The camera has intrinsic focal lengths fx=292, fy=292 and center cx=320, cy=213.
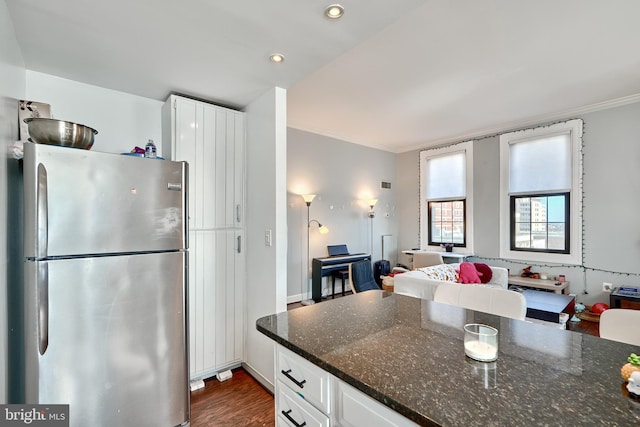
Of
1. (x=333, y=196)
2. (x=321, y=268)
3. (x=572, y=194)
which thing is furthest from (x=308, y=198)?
(x=572, y=194)

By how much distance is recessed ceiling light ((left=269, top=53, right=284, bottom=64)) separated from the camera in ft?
6.19

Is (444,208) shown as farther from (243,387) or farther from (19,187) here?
(19,187)

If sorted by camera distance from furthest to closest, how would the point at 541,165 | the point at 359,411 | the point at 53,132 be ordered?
the point at 541,165 < the point at 53,132 < the point at 359,411

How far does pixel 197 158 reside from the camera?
95.5 inches

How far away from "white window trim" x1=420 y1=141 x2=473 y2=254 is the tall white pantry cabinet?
14.0ft

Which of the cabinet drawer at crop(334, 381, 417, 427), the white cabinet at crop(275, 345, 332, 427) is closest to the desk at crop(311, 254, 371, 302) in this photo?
the white cabinet at crop(275, 345, 332, 427)

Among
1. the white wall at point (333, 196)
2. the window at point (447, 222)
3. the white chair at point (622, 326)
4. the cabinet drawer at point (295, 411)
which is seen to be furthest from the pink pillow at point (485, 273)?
Answer: the cabinet drawer at point (295, 411)

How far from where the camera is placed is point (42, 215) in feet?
4.60

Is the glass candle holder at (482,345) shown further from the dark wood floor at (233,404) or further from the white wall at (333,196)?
the white wall at (333,196)

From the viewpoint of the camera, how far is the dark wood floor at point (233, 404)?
1.93 m

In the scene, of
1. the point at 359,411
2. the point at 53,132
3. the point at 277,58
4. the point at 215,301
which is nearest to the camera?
the point at 359,411

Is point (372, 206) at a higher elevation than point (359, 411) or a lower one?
higher

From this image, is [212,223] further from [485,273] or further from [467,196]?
[467,196]

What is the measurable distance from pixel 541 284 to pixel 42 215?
17.1 ft
